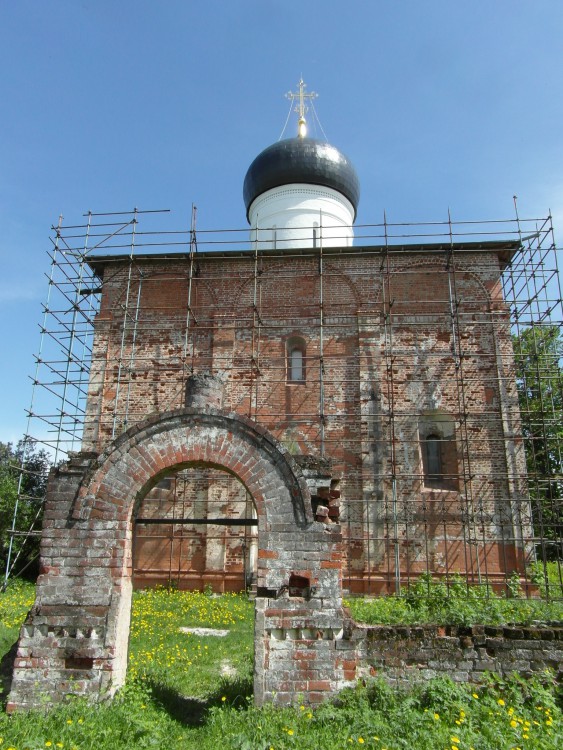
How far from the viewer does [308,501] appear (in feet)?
20.0

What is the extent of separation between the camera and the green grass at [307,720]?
4.88 metres

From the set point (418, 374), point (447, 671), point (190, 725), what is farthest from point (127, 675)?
point (418, 374)

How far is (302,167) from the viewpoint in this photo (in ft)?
61.3

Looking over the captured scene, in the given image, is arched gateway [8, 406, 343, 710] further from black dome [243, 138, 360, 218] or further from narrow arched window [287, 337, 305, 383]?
black dome [243, 138, 360, 218]

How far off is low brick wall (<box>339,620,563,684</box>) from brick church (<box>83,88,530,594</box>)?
7372 millimetres

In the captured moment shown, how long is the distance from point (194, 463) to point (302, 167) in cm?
1425

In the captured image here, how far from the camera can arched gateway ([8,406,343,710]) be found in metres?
5.70

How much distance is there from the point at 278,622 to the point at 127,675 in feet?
5.86

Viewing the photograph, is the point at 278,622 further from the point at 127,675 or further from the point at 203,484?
the point at 203,484

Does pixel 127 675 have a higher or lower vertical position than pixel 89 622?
lower

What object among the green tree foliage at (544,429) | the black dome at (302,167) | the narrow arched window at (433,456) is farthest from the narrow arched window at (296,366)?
the black dome at (302,167)

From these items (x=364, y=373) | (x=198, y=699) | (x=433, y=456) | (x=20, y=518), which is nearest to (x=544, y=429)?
(x=433, y=456)

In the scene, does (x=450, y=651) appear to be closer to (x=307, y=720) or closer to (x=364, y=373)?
(x=307, y=720)

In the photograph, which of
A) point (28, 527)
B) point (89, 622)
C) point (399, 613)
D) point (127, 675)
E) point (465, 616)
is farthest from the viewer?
point (28, 527)
